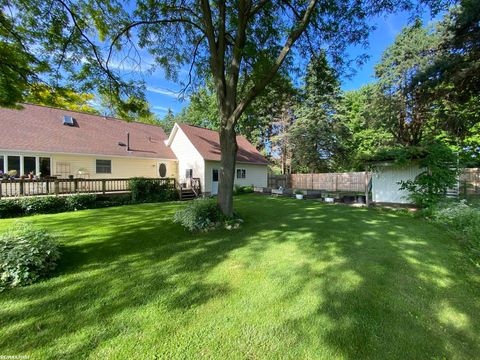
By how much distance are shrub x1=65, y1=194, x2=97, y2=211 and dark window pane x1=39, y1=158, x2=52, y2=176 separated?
464 centimetres

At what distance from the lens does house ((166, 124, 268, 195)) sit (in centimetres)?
1686

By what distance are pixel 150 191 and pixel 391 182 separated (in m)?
12.7

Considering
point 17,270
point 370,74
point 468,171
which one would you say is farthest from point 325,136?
point 17,270

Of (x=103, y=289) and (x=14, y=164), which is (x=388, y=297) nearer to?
(x=103, y=289)

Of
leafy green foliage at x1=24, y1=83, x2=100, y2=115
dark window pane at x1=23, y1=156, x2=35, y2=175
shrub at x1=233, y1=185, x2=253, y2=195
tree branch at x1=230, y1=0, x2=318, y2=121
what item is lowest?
shrub at x1=233, y1=185, x2=253, y2=195

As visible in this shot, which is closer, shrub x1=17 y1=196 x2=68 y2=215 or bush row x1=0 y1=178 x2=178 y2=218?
bush row x1=0 y1=178 x2=178 y2=218

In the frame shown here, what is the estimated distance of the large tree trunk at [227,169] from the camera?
23.1ft

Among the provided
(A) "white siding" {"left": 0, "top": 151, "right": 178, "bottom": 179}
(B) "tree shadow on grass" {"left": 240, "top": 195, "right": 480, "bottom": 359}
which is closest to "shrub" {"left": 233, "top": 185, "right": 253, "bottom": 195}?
(A) "white siding" {"left": 0, "top": 151, "right": 178, "bottom": 179}

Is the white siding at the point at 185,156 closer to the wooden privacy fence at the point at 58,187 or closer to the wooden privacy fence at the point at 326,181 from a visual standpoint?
the wooden privacy fence at the point at 58,187

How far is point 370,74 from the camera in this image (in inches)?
842

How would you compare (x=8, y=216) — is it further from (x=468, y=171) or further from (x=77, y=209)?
(x=468, y=171)

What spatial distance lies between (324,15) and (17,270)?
31.1 ft

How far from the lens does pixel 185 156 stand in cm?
1817

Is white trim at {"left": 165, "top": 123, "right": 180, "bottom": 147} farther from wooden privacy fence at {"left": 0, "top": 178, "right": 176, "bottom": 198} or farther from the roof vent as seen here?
wooden privacy fence at {"left": 0, "top": 178, "right": 176, "bottom": 198}
